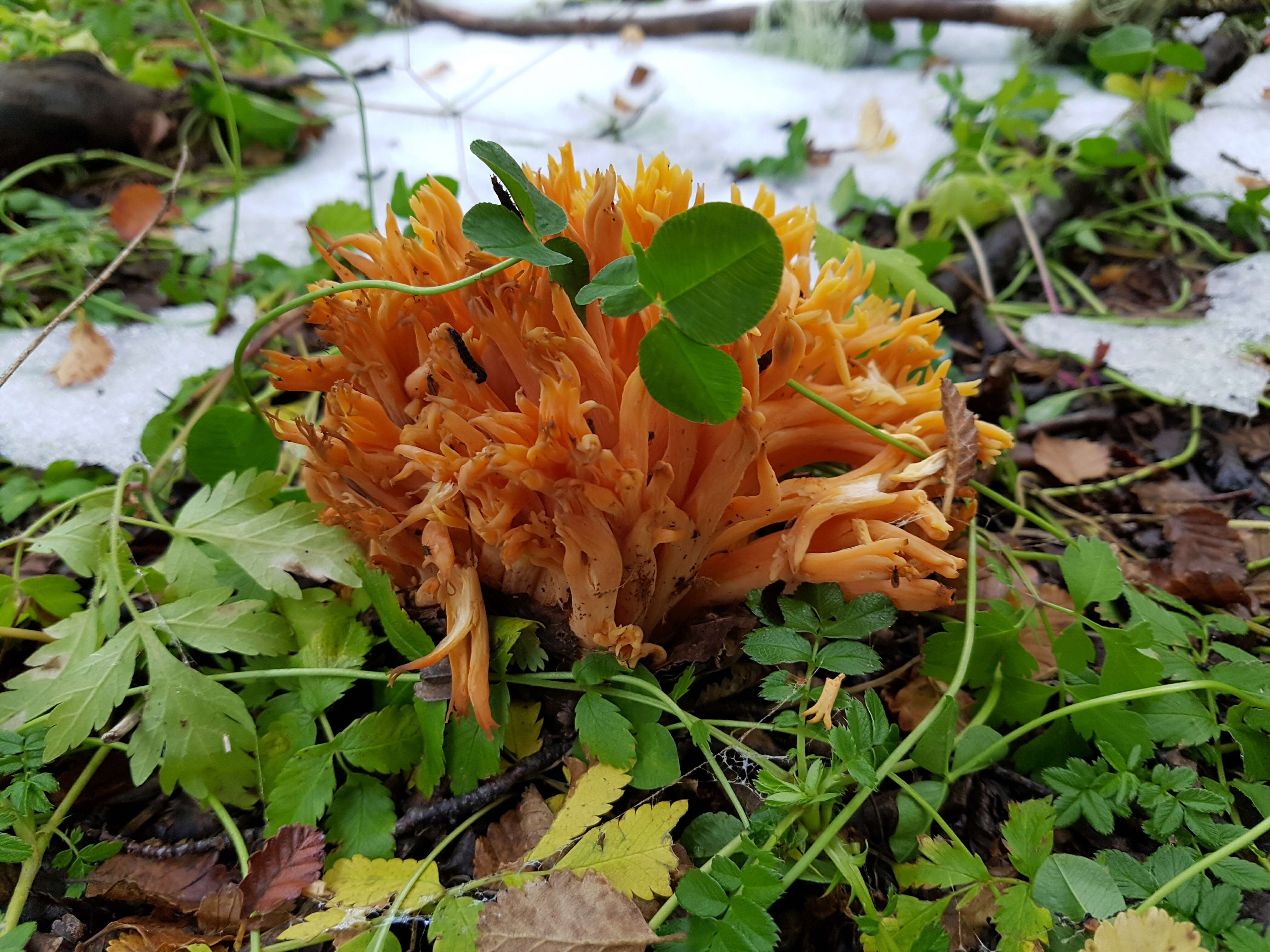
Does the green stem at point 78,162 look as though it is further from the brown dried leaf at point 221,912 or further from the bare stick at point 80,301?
the brown dried leaf at point 221,912

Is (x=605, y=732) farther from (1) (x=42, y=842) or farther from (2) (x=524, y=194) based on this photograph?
(1) (x=42, y=842)

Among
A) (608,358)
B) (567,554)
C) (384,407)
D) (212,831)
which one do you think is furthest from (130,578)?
(608,358)

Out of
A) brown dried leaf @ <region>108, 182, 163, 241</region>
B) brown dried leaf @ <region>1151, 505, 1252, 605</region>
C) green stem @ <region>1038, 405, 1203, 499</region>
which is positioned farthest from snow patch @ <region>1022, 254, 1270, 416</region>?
brown dried leaf @ <region>108, 182, 163, 241</region>

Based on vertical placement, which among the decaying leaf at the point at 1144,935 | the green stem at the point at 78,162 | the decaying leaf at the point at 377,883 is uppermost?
the green stem at the point at 78,162

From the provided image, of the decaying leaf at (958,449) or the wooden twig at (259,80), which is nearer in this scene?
the decaying leaf at (958,449)

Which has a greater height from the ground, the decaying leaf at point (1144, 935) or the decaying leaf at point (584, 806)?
the decaying leaf at point (1144, 935)

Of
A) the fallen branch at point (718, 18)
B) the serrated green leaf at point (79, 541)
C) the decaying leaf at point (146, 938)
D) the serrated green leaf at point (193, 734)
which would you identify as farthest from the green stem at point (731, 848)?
the fallen branch at point (718, 18)
